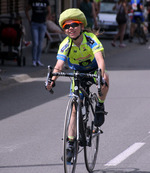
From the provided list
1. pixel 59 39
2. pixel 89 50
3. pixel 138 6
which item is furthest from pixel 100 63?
pixel 138 6

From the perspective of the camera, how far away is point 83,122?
5949mm

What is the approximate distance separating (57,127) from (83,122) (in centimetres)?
298

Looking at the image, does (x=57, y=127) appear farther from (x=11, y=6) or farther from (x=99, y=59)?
(x=11, y=6)

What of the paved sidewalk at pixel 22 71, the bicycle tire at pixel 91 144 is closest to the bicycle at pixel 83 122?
the bicycle tire at pixel 91 144

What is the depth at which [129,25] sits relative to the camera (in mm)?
29609

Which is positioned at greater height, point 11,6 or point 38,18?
point 38,18

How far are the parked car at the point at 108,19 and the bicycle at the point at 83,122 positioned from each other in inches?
869

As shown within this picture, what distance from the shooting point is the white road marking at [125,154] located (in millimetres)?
6789

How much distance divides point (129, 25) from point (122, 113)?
19.9 metres

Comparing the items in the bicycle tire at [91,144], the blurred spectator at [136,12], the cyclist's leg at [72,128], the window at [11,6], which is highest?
the cyclist's leg at [72,128]

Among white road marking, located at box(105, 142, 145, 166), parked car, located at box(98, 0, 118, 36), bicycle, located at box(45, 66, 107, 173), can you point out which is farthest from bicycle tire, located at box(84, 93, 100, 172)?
parked car, located at box(98, 0, 118, 36)

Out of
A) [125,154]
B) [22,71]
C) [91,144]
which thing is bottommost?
[22,71]

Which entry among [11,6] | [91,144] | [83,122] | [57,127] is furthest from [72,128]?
[11,6]

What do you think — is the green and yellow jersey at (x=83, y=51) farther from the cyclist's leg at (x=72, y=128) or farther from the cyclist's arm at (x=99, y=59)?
the cyclist's leg at (x=72, y=128)
